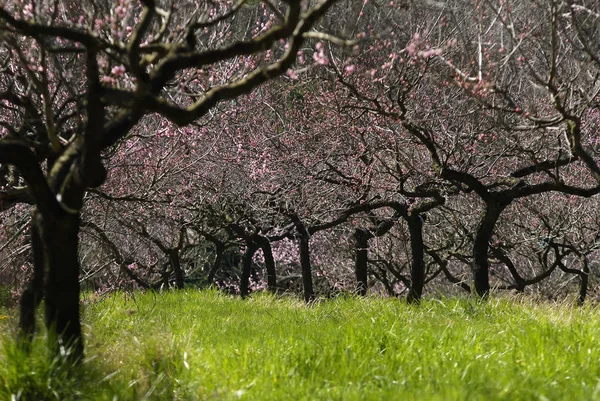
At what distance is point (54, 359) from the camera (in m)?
4.96

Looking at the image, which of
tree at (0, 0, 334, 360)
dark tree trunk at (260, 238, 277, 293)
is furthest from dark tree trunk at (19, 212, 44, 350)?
dark tree trunk at (260, 238, 277, 293)

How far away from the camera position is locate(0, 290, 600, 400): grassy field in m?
4.86

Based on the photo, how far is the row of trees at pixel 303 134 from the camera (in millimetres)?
5246

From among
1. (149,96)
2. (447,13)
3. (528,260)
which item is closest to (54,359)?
(149,96)

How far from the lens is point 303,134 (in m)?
13.3

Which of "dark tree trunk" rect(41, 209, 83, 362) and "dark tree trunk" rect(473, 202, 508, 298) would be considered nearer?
"dark tree trunk" rect(41, 209, 83, 362)

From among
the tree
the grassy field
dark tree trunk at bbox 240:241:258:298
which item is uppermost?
the tree

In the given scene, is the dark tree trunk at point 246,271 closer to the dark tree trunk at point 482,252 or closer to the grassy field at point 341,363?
Result: the dark tree trunk at point 482,252

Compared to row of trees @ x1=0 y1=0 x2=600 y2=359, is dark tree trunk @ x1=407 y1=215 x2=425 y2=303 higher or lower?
lower

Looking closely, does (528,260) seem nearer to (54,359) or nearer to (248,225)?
(248,225)

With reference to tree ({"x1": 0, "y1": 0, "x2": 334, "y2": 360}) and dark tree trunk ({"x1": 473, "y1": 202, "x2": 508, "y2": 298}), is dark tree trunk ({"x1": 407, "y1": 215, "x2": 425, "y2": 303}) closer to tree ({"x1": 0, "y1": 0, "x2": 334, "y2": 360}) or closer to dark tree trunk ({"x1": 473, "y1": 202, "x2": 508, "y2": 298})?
dark tree trunk ({"x1": 473, "y1": 202, "x2": 508, "y2": 298})

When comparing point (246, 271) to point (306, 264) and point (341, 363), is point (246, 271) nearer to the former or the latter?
point (306, 264)

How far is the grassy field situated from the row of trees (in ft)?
1.87

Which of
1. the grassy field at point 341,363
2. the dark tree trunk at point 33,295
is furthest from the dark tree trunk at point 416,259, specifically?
the dark tree trunk at point 33,295
